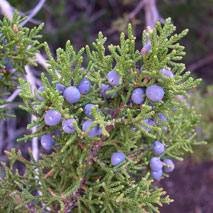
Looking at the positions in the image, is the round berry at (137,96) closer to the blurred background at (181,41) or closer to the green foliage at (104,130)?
the green foliage at (104,130)

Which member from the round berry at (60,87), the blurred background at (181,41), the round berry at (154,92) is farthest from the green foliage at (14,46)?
the blurred background at (181,41)

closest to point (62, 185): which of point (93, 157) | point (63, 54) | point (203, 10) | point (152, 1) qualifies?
point (93, 157)

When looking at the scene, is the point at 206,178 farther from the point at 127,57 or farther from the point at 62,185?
the point at 127,57

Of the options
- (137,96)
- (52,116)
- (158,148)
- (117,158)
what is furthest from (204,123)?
(52,116)

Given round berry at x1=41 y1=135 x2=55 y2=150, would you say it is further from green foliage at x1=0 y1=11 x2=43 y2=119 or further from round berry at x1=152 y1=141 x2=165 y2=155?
round berry at x1=152 y1=141 x2=165 y2=155

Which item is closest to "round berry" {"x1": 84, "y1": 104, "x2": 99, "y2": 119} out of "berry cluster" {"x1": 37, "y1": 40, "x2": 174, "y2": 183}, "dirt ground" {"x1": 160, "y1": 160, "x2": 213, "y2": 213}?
"berry cluster" {"x1": 37, "y1": 40, "x2": 174, "y2": 183}

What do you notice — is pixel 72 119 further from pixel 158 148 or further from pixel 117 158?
pixel 158 148
